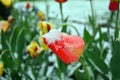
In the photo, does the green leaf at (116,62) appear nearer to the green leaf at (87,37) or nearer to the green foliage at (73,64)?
the green foliage at (73,64)

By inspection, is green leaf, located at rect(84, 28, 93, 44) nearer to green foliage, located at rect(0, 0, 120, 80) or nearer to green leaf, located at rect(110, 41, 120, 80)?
green foliage, located at rect(0, 0, 120, 80)

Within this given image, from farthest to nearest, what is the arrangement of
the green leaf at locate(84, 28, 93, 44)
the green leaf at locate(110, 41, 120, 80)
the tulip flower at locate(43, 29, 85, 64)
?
1. the green leaf at locate(84, 28, 93, 44)
2. the green leaf at locate(110, 41, 120, 80)
3. the tulip flower at locate(43, 29, 85, 64)

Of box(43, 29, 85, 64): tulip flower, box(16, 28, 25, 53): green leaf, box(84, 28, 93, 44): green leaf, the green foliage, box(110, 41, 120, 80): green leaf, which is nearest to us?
box(43, 29, 85, 64): tulip flower

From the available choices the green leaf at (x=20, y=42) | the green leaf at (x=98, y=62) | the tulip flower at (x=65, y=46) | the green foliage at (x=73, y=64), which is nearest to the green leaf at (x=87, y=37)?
the green foliage at (x=73, y=64)

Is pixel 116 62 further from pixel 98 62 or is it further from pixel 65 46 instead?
pixel 65 46

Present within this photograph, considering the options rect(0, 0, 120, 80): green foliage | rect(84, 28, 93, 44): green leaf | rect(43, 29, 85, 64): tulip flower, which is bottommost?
rect(0, 0, 120, 80): green foliage

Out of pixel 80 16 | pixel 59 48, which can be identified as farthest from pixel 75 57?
pixel 80 16

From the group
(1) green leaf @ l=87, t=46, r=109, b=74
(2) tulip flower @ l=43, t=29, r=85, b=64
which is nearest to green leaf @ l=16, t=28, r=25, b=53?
(1) green leaf @ l=87, t=46, r=109, b=74

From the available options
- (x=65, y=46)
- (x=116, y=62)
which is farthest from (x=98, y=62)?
(x=65, y=46)
